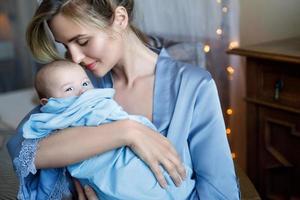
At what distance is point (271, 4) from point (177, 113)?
124 cm

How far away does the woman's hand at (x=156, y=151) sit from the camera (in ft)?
3.06

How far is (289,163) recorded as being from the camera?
1.58 metres

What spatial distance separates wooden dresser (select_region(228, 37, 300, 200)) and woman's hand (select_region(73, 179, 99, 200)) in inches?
31.8

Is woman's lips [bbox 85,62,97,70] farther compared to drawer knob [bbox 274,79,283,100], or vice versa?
drawer knob [bbox 274,79,283,100]

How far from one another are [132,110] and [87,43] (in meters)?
0.21

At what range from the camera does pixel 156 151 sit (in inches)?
37.2

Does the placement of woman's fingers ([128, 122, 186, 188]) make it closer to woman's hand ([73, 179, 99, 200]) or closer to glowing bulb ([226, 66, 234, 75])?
woman's hand ([73, 179, 99, 200])

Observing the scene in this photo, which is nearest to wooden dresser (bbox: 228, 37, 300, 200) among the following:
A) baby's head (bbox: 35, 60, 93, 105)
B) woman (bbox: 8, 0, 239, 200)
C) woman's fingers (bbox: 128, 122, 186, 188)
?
woman (bbox: 8, 0, 239, 200)

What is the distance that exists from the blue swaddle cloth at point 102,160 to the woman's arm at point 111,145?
0.02 m

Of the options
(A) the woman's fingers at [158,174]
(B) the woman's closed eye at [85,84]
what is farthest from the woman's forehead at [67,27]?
(A) the woman's fingers at [158,174]

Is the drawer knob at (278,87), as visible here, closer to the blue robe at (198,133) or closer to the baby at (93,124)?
the blue robe at (198,133)

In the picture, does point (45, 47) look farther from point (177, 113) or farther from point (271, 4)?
point (271, 4)

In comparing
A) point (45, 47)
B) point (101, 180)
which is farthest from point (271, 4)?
point (101, 180)

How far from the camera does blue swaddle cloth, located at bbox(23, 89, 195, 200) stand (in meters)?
0.92
